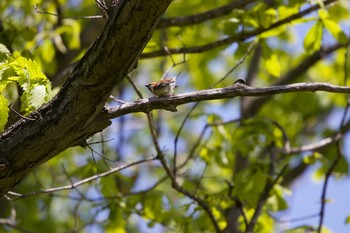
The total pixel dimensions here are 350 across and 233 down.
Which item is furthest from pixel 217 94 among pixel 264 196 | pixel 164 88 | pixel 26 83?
pixel 264 196

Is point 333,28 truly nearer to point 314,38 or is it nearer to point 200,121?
point 314,38

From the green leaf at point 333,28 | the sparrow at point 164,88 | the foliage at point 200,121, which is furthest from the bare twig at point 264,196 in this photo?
the sparrow at point 164,88

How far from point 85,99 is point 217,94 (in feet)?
2.23

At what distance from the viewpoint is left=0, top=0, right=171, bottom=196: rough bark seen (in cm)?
281

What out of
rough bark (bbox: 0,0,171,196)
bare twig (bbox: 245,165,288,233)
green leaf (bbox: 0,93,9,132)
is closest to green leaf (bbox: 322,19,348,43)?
bare twig (bbox: 245,165,288,233)

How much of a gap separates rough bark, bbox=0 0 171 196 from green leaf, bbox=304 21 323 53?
7.50ft

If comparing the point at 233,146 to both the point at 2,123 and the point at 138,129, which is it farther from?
the point at 138,129

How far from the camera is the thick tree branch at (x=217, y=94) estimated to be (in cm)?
311

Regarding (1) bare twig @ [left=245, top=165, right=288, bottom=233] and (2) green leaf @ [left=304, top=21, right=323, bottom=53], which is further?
(1) bare twig @ [left=245, top=165, right=288, bottom=233]

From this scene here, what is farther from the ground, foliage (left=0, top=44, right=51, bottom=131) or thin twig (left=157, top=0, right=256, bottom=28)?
thin twig (left=157, top=0, right=256, bottom=28)

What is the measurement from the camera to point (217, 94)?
3143 mm

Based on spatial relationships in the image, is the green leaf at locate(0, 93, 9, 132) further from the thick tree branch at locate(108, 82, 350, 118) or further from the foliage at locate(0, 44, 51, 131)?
the thick tree branch at locate(108, 82, 350, 118)

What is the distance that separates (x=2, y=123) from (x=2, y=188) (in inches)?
14.3

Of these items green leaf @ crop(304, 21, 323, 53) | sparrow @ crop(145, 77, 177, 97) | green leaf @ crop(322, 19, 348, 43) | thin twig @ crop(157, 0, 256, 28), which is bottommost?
sparrow @ crop(145, 77, 177, 97)
